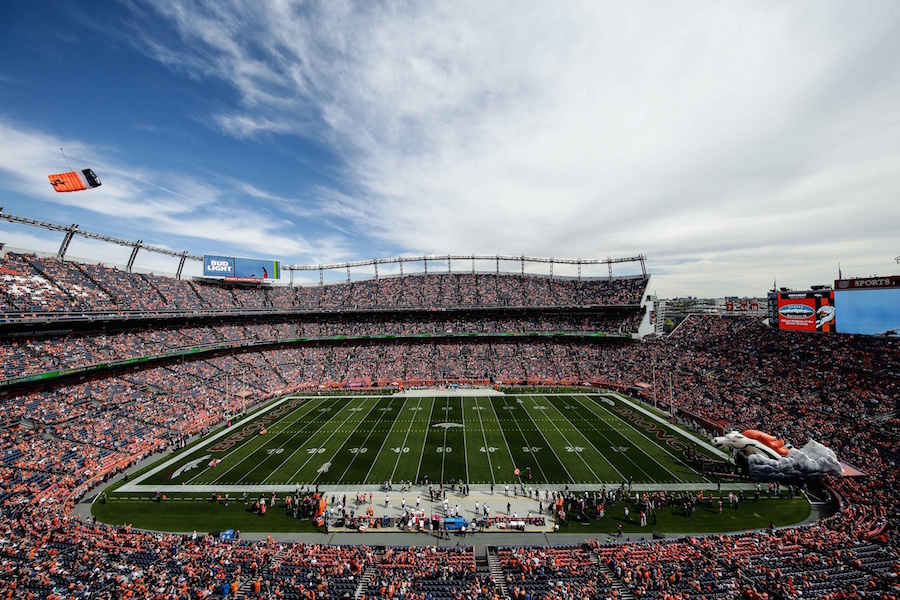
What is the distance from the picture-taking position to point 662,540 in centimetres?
1950

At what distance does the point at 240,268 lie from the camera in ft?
223

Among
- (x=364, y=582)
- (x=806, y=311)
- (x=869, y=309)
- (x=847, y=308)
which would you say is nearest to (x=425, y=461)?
(x=364, y=582)

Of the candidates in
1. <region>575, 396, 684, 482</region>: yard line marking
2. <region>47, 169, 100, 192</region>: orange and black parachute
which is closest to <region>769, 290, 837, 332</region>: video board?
<region>575, 396, 684, 482</region>: yard line marking

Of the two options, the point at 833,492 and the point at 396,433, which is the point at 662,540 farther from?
the point at 396,433

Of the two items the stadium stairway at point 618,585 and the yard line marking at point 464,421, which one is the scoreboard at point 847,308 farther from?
the stadium stairway at point 618,585

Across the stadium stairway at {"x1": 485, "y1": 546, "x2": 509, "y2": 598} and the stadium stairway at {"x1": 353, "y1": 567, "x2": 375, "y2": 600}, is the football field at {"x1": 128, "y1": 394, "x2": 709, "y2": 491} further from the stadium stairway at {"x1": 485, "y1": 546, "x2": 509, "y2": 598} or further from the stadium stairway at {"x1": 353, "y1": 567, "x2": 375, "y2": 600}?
the stadium stairway at {"x1": 353, "y1": 567, "x2": 375, "y2": 600}

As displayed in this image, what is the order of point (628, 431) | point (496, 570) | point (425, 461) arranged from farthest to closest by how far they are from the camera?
point (628, 431) → point (425, 461) → point (496, 570)

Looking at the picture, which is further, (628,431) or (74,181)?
(74,181)

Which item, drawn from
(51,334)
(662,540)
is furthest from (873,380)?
(51,334)

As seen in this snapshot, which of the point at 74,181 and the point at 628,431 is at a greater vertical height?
the point at 74,181

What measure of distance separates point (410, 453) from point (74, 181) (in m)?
42.7

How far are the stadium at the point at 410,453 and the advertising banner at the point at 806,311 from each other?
21.5 inches

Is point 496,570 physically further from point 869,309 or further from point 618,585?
point 869,309

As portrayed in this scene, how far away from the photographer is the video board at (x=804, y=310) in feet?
131
